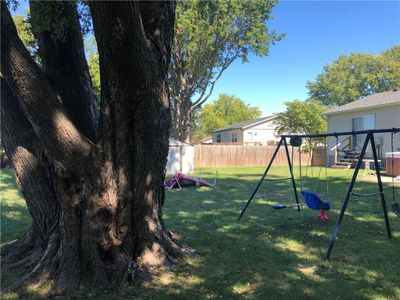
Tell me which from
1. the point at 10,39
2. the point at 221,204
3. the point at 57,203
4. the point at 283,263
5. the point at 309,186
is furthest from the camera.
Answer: the point at 309,186

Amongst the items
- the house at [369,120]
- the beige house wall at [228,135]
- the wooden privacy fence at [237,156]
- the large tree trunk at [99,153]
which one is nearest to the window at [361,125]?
the house at [369,120]

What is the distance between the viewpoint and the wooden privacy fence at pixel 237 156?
28.7 m

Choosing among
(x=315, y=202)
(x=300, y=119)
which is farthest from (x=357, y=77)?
(x=315, y=202)

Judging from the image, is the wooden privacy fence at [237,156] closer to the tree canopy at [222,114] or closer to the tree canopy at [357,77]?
the tree canopy at [357,77]

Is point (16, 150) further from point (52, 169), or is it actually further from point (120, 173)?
point (120, 173)

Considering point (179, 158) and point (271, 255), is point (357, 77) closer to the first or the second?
point (179, 158)

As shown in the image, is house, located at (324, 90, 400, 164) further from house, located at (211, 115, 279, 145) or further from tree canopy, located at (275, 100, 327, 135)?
house, located at (211, 115, 279, 145)

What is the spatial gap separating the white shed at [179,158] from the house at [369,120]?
9.48 meters

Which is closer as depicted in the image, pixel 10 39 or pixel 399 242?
pixel 10 39

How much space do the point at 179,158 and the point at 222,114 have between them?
183 ft

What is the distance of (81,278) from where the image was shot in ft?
14.3

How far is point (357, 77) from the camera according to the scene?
5491 cm

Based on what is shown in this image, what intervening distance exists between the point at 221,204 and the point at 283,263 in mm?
4950

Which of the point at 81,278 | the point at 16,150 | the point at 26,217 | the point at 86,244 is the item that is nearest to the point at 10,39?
the point at 16,150
